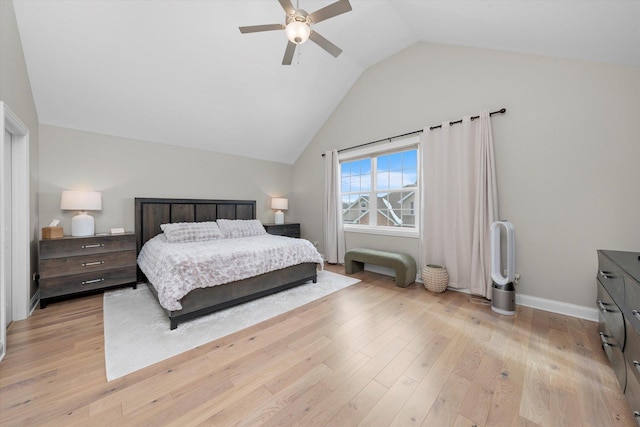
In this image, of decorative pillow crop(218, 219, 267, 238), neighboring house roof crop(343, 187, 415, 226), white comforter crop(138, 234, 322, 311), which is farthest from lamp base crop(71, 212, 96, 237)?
neighboring house roof crop(343, 187, 415, 226)

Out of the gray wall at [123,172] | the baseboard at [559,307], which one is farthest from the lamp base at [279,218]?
the baseboard at [559,307]

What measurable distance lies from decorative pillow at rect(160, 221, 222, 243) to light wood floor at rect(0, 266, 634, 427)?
1.26 m

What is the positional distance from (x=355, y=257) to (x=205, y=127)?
3416mm

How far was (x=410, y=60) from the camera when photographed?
11.7 feet

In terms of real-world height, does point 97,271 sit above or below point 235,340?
above

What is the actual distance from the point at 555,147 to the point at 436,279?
1.97 m

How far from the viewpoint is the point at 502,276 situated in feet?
8.57

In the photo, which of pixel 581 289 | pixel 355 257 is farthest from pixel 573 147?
pixel 355 257

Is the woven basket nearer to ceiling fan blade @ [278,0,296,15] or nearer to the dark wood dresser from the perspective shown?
the dark wood dresser

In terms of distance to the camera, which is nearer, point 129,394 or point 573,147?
point 129,394

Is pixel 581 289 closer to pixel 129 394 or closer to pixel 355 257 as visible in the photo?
pixel 355 257

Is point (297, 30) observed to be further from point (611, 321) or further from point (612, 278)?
point (611, 321)

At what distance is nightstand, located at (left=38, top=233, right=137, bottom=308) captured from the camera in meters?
2.62

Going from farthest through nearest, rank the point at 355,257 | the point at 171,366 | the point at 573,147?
the point at 355,257
the point at 573,147
the point at 171,366
